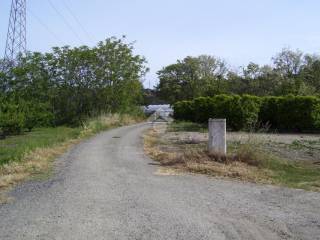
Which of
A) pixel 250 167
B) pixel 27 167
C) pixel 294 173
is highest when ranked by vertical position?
pixel 27 167

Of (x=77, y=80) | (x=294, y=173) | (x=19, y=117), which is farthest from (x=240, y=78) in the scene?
(x=294, y=173)

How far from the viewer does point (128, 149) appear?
68.0 ft

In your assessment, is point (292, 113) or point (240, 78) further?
point (240, 78)

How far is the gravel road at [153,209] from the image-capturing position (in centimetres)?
732

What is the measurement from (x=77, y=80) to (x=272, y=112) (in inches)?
790

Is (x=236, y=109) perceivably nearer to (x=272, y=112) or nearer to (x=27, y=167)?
(x=272, y=112)

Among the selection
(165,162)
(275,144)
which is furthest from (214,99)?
(165,162)

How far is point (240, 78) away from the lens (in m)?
80.6

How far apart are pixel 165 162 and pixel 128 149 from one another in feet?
17.2

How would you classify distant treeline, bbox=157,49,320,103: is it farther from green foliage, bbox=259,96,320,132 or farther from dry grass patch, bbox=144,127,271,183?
dry grass patch, bbox=144,127,271,183

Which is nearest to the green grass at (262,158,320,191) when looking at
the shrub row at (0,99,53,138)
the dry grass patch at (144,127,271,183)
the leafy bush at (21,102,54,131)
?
the dry grass patch at (144,127,271,183)

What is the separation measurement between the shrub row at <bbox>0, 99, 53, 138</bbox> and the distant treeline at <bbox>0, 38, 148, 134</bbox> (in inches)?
186

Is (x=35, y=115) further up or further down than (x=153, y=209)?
further up

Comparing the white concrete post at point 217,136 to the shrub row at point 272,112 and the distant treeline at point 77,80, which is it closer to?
the shrub row at point 272,112
